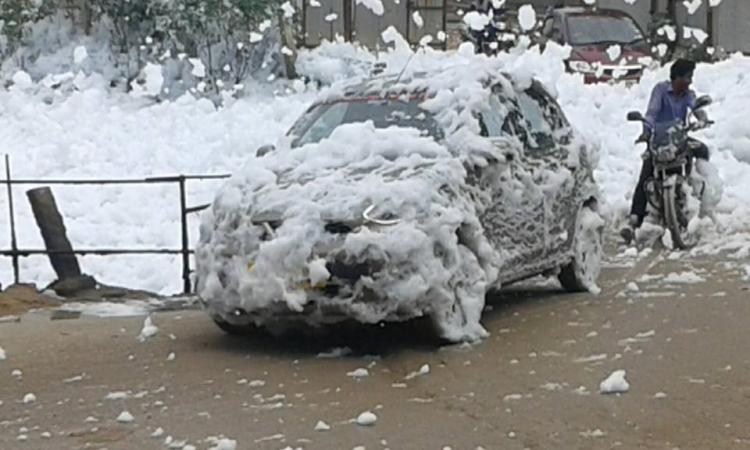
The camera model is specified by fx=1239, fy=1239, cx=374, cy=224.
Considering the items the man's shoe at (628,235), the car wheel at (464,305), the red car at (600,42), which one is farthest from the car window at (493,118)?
the red car at (600,42)

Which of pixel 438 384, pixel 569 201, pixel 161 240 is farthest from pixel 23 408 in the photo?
pixel 161 240

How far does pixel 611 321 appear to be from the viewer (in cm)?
872

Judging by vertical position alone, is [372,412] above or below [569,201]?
below

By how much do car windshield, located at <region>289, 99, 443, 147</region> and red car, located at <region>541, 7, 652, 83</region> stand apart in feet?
39.2

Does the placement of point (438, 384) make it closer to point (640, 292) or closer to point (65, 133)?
point (640, 292)

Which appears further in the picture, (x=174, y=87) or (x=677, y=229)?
(x=174, y=87)

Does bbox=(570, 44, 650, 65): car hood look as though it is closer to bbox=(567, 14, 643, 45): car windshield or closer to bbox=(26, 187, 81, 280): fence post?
bbox=(567, 14, 643, 45): car windshield

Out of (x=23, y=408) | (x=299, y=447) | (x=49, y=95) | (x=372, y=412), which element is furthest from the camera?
(x=49, y=95)

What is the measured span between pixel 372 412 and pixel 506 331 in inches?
88.9

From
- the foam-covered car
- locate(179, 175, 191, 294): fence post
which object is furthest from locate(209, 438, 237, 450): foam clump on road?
locate(179, 175, 191, 294): fence post

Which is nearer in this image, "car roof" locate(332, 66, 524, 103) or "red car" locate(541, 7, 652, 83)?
"car roof" locate(332, 66, 524, 103)

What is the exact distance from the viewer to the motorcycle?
12.3 metres

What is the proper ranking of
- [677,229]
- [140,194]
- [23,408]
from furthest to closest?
[140,194]
[677,229]
[23,408]

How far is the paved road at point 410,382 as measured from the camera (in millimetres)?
6098
